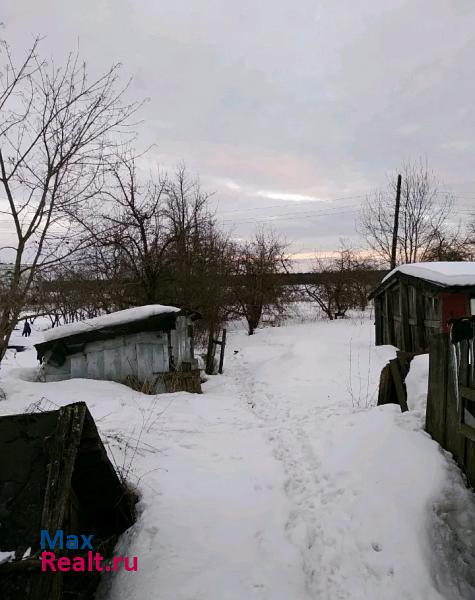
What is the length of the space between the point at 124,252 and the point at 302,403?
1118 cm

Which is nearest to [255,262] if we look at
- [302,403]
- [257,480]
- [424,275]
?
[424,275]

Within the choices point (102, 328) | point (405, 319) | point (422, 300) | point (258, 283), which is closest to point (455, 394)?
point (102, 328)

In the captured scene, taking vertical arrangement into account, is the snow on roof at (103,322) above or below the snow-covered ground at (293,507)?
above

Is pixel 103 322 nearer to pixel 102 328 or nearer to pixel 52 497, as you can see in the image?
pixel 102 328

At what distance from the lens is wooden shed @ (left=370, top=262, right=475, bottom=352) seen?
345 inches

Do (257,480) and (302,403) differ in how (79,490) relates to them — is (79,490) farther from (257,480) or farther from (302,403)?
(302,403)

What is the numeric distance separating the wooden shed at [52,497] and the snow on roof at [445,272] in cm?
837

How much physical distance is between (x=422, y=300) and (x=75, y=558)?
33.8 ft

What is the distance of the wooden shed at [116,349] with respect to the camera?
331 inches

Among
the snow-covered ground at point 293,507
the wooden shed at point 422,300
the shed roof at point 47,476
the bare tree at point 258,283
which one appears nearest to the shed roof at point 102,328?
the snow-covered ground at point 293,507

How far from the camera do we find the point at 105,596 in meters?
2.48

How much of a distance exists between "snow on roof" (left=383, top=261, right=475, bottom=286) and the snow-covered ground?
4925 mm

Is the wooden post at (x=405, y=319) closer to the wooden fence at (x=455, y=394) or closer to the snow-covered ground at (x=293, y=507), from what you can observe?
the snow-covered ground at (x=293, y=507)

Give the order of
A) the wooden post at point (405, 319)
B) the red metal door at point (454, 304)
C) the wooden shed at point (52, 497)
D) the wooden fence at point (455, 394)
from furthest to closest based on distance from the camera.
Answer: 1. the wooden post at point (405, 319)
2. the red metal door at point (454, 304)
3. the wooden fence at point (455, 394)
4. the wooden shed at point (52, 497)
